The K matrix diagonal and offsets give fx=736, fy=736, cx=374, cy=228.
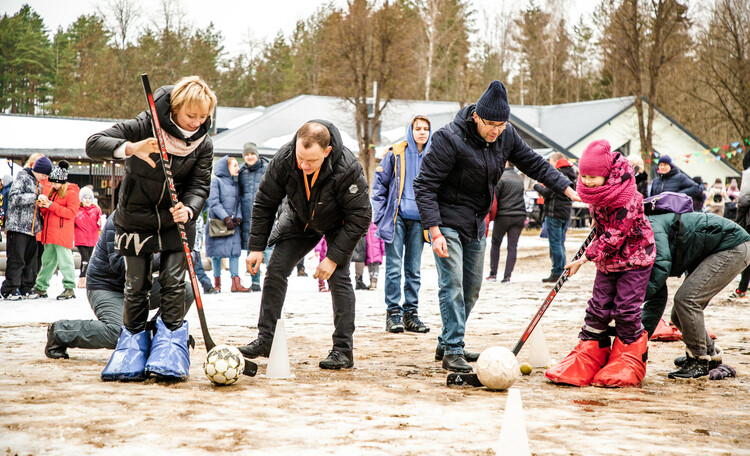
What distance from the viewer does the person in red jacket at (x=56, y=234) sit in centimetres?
999

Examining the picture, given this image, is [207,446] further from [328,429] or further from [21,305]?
[21,305]

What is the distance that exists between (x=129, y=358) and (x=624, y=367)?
330 cm

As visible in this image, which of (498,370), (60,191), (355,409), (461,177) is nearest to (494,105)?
(461,177)

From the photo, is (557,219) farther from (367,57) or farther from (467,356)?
(367,57)

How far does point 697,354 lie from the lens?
5.31 m

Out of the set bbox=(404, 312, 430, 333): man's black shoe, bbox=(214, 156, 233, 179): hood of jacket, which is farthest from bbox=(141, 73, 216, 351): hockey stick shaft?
bbox=(214, 156, 233, 179): hood of jacket

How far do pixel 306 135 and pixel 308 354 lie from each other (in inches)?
81.0

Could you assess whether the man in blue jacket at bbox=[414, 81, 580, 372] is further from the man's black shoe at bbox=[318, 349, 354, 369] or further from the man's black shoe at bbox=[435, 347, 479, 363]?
the man's black shoe at bbox=[318, 349, 354, 369]

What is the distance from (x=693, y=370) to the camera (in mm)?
5289

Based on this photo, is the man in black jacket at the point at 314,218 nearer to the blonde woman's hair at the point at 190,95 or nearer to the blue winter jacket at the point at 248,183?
the blonde woman's hair at the point at 190,95

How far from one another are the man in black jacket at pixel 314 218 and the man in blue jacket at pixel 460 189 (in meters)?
0.54

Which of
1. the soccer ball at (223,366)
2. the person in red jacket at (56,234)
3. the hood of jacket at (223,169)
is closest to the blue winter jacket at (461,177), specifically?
the soccer ball at (223,366)

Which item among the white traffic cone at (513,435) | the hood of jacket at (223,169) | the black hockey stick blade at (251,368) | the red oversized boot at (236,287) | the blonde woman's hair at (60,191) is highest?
the hood of jacket at (223,169)

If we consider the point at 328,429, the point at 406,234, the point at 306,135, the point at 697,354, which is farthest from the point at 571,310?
the point at 328,429
